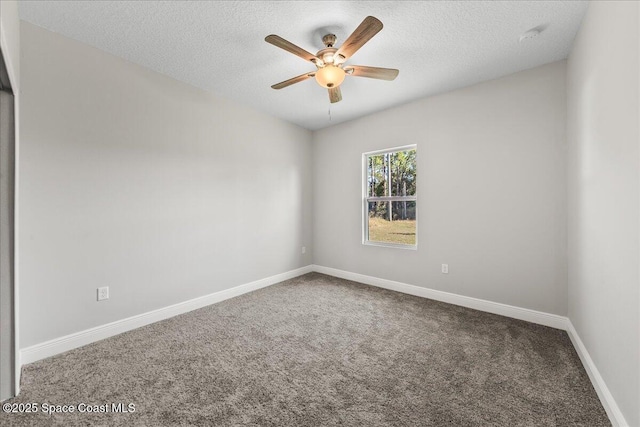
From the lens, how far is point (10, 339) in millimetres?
1610

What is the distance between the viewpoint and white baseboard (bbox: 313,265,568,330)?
2.56 m

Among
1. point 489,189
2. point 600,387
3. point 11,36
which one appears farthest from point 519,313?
point 11,36

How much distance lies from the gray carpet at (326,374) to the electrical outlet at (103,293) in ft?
1.23

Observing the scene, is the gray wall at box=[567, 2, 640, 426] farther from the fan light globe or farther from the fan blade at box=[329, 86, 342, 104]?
the fan blade at box=[329, 86, 342, 104]

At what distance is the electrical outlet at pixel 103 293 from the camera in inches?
92.4

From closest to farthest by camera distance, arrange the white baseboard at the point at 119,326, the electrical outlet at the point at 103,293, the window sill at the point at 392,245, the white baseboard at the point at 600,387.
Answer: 1. the white baseboard at the point at 600,387
2. the white baseboard at the point at 119,326
3. the electrical outlet at the point at 103,293
4. the window sill at the point at 392,245

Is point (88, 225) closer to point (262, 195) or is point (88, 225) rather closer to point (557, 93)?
point (262, 195)

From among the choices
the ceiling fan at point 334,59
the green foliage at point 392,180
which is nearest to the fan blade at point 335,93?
the ceiling fan at point 334,59

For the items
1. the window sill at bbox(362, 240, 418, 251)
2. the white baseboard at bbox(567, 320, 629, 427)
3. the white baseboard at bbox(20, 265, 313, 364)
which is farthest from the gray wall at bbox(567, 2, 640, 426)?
the white baseboard at bbox(20, 265, 313, 364)

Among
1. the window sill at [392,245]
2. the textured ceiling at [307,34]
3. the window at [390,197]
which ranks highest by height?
the textured ceiling at [307,34]

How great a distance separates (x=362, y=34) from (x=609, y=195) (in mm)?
1804

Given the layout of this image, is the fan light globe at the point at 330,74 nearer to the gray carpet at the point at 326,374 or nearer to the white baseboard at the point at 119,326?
the gray carpet at the point at 326,374

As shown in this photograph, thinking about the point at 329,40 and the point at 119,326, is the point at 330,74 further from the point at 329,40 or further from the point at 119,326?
the point at 119,326

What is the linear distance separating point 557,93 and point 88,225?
448cm
